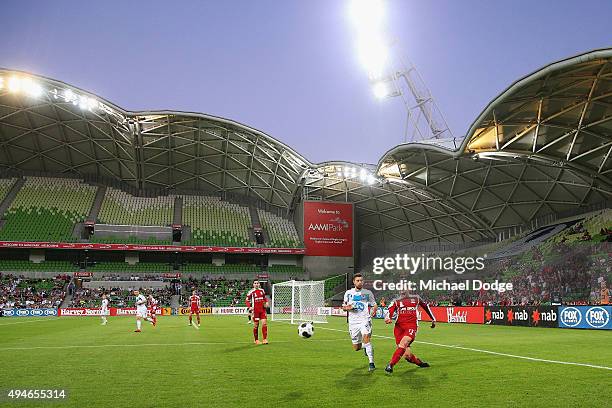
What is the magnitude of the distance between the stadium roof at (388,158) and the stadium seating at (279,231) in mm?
2512

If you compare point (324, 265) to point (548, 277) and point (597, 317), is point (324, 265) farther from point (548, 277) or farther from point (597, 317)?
point (597, 317)

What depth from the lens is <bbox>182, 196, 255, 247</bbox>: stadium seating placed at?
234ft

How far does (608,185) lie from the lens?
47.7 meters

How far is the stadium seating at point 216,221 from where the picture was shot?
234 ft

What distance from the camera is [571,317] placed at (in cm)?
2945

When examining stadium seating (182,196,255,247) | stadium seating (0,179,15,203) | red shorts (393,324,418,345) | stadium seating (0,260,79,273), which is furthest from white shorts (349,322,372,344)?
stadium seating (0,179,15,203)

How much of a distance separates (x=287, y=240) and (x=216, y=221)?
10.6 metres

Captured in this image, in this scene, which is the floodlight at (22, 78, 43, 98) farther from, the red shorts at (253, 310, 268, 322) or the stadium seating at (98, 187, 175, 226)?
the red shorts at (253, 310, 268, 322)

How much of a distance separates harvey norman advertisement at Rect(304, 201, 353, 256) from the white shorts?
57418 mm

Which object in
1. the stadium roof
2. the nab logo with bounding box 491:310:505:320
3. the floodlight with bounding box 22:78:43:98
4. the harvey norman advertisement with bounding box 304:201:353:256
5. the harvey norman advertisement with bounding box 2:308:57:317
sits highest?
the floodlight with bounding box 22:78:43:98

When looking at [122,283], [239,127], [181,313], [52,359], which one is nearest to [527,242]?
[239,127]

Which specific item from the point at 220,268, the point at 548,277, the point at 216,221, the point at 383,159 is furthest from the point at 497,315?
the point at 216,221

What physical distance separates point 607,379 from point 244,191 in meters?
69.5

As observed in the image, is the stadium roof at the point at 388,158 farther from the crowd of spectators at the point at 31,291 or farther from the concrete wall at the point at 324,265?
the crowd of spectators at the point at 31,291
